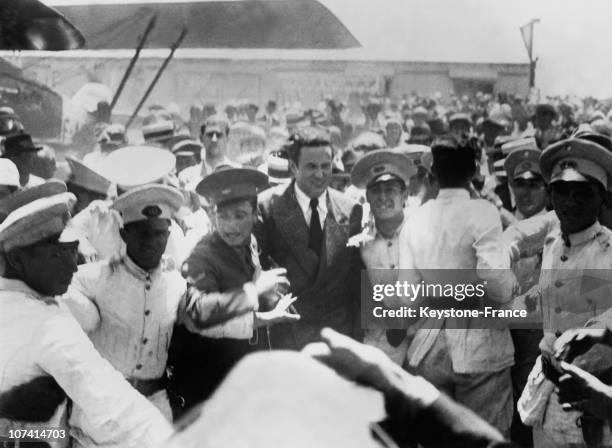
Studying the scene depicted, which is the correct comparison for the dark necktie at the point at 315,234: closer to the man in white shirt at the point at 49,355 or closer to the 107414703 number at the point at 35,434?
the man in white shirt at the point at 49,355

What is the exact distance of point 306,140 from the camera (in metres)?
2.01

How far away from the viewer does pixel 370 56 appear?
2.05 m

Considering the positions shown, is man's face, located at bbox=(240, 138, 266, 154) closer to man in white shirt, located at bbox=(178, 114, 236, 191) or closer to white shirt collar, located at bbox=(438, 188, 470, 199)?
man in white shirt, located at bbox=(178, 114, 236, 191)

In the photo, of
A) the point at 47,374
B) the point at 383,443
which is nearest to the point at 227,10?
the point at 47,374

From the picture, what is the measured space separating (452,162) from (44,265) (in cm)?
107

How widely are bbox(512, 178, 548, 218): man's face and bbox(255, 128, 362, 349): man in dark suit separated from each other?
505mm

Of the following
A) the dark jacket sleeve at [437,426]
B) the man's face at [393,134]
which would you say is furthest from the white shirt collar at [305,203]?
the man's face at [393,134]

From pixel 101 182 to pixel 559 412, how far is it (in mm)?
1583

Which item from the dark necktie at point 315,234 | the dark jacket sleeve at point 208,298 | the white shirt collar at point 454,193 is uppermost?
the white shirt collar at point 454,193

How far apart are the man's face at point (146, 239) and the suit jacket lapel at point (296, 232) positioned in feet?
1.16

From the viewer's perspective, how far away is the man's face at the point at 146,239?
69.4 inches

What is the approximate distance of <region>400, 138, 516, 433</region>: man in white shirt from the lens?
1851 mm

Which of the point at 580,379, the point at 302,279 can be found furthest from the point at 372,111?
the point at 580,379

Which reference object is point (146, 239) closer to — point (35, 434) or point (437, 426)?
point (35, 434)
